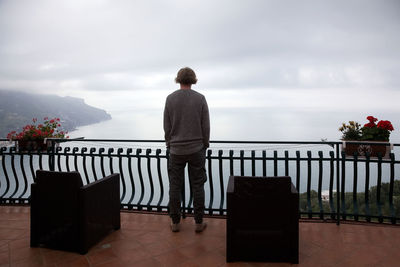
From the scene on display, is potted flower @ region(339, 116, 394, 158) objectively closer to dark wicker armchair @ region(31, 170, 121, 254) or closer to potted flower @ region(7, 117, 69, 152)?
Answer: dark wicker armchair @ region(31, 170, 121, 254)

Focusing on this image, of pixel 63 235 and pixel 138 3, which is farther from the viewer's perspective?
pixel 138 3

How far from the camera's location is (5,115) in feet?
102

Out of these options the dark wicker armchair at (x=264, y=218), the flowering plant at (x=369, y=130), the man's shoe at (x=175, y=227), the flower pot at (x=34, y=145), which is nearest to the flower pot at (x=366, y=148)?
the flowering plant at (x=369, y=130)

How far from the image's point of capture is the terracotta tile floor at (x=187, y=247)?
7.84 ft

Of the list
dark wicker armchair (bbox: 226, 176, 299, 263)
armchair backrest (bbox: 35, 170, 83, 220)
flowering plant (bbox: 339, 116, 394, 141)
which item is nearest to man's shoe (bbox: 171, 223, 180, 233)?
dark wicker armchair (bbox: 226, 176, 299, 263)

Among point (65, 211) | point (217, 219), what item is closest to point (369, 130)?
point (217, 219)

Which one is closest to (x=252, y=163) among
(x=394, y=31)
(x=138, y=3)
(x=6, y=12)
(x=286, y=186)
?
(x=286, y=186)

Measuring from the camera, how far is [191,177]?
299 centimetres

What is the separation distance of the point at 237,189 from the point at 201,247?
0.82 metres

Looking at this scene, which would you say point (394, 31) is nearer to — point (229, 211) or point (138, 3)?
point (229, 211)

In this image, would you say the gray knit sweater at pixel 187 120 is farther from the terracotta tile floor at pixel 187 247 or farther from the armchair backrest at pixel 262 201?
the terracotta tile floor at pixel 187 247

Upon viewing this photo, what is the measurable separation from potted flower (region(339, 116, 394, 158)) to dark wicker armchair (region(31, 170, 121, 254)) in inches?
111

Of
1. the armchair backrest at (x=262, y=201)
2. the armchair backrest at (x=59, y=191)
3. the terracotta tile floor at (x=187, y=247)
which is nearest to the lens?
the armchair backrest at (x=262, y=201)

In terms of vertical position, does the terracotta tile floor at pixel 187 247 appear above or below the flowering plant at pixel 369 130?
below
